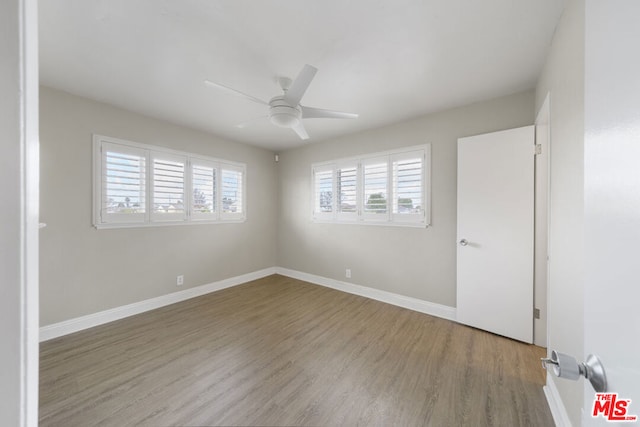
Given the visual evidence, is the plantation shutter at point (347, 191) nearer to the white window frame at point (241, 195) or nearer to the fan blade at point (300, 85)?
the white window frame at point (241, 195)

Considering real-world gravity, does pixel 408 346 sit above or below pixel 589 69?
below

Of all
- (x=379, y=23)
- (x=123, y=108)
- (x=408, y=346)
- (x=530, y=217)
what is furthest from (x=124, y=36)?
(x=530, y=217)

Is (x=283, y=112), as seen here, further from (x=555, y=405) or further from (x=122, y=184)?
(x=555, y=405)

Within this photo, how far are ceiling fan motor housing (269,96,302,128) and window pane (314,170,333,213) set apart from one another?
198 centimetres

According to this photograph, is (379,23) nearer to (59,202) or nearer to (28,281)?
(28,281)

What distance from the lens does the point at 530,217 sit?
2.26 m

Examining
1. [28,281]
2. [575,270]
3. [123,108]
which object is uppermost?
[123,108]

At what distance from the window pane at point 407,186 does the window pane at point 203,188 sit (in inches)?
110

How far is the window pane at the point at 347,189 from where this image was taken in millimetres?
3729

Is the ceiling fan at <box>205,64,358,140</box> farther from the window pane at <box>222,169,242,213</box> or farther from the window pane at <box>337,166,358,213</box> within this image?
the window pane at <box>222,169,242,213</box>

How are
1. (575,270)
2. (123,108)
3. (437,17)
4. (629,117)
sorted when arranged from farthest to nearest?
(123,108), (437,17), (575,270), (629,117)

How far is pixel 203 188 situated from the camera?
143 inches

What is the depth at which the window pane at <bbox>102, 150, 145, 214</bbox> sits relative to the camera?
8.93 feet

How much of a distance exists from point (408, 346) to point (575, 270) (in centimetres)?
148
